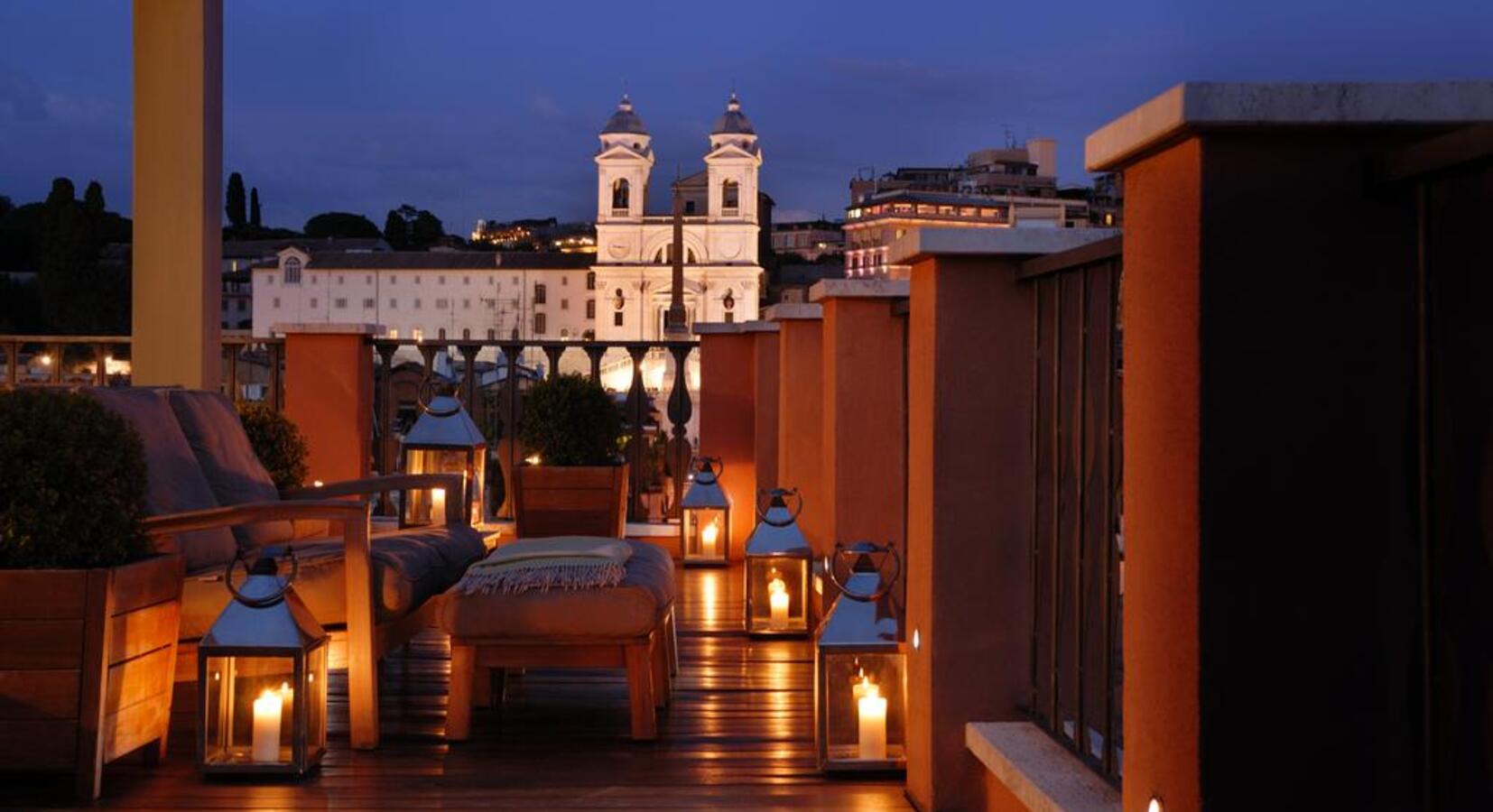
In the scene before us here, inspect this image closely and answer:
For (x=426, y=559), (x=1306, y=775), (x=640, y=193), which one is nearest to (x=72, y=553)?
(x=426, y=559)

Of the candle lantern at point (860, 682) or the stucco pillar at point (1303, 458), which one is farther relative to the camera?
the candle lantern at point (860, 682)

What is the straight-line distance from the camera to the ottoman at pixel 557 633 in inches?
144

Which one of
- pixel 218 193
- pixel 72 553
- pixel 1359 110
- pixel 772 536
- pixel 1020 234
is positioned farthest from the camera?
pixel 218 193

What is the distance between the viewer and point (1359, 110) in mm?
1586

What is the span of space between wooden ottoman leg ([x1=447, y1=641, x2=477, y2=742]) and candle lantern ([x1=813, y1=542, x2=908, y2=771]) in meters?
0.81

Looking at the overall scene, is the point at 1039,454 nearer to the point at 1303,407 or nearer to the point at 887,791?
the point at 887,791

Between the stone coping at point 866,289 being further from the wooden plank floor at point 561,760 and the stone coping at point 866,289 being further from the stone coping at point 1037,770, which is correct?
the stone coping at point 1037,770

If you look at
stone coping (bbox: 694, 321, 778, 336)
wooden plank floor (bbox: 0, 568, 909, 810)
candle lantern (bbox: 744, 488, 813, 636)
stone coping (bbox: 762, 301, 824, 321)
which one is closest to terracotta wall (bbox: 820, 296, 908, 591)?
candle lantern (bbox: 744, 488, 813, 636)

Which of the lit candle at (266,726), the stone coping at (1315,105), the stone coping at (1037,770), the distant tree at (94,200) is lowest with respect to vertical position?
the lit candle at (266,726)

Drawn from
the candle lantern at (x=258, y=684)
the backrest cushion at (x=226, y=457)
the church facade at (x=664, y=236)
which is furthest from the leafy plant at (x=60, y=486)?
the church facade at (x=664, y=236)

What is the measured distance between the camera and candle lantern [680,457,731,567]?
7312 millimetres

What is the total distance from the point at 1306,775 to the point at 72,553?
Result: 7.63 ft

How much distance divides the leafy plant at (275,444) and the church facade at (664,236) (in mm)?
74256

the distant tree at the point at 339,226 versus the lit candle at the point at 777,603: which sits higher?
the distant tree at the point at 339,226
